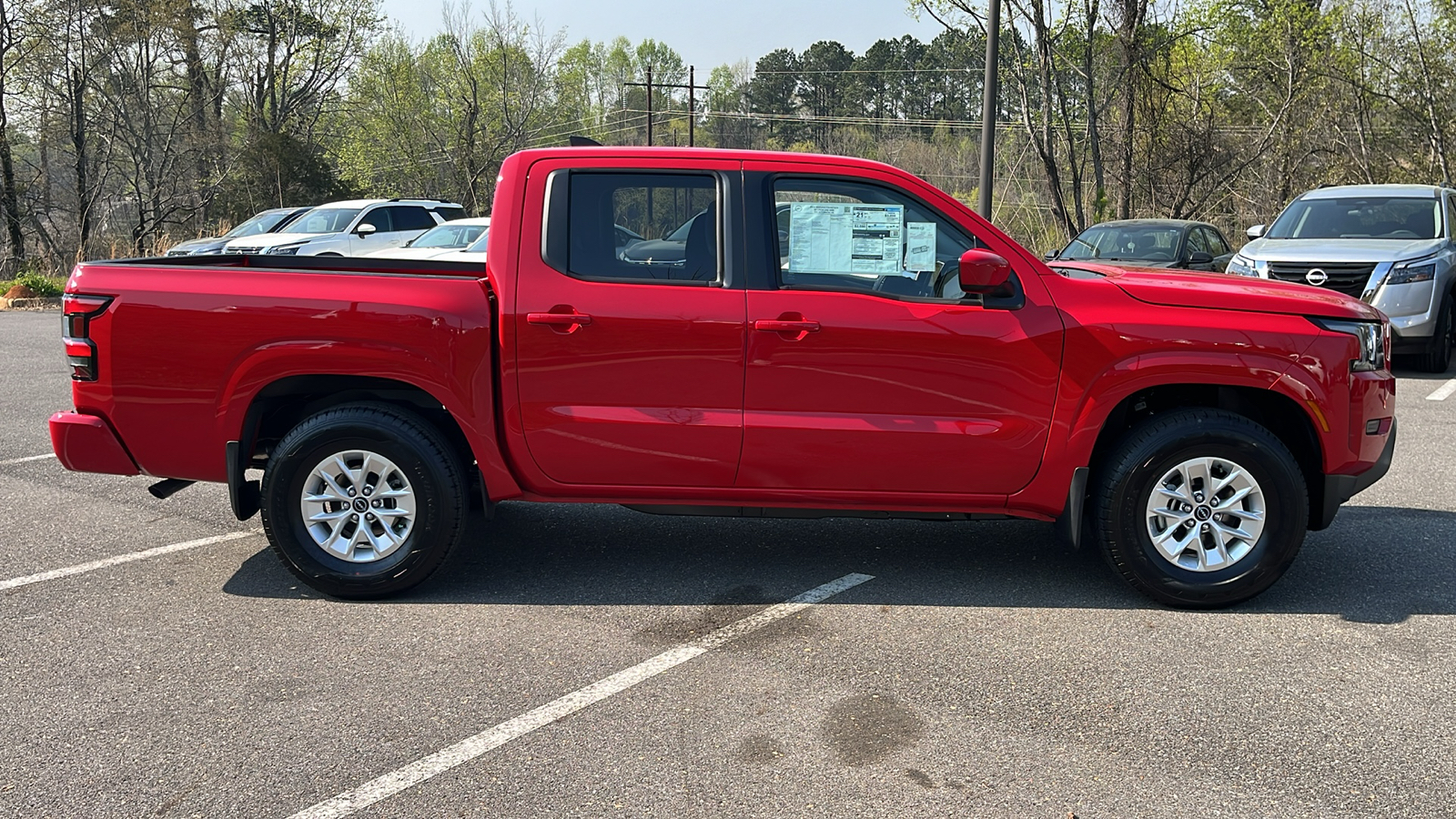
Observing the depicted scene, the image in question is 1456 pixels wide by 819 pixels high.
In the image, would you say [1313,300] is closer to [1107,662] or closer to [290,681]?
[1107,662]

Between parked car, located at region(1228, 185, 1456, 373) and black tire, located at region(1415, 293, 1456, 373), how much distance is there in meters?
0.01

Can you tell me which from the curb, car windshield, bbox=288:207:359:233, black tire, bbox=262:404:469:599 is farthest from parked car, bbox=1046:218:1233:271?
the curb

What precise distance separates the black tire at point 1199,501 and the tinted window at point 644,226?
1902 mm

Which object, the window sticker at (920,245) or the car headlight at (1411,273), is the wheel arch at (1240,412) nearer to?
the window sticker at (920,245)

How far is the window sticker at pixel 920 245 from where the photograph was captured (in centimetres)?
457

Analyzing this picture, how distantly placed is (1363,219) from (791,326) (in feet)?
34.2

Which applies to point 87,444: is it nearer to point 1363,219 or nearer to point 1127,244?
point 1127,244

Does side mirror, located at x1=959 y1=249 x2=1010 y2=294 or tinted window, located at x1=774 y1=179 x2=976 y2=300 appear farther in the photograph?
tinted window, located at x1=774 y1=179 x2=976 y2=300

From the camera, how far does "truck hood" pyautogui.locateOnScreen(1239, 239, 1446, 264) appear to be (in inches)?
433

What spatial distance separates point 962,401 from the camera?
14.7 ft

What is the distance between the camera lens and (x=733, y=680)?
387cm

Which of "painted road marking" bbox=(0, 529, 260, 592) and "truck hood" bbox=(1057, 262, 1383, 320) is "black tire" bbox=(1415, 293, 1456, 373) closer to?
"truck hood" bbox=(1057, 262, 1383, 320)

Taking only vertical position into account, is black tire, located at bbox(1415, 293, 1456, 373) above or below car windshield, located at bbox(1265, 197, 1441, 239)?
below

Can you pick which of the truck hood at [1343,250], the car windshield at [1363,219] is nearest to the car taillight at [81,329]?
the truck hood at [1343,250]
